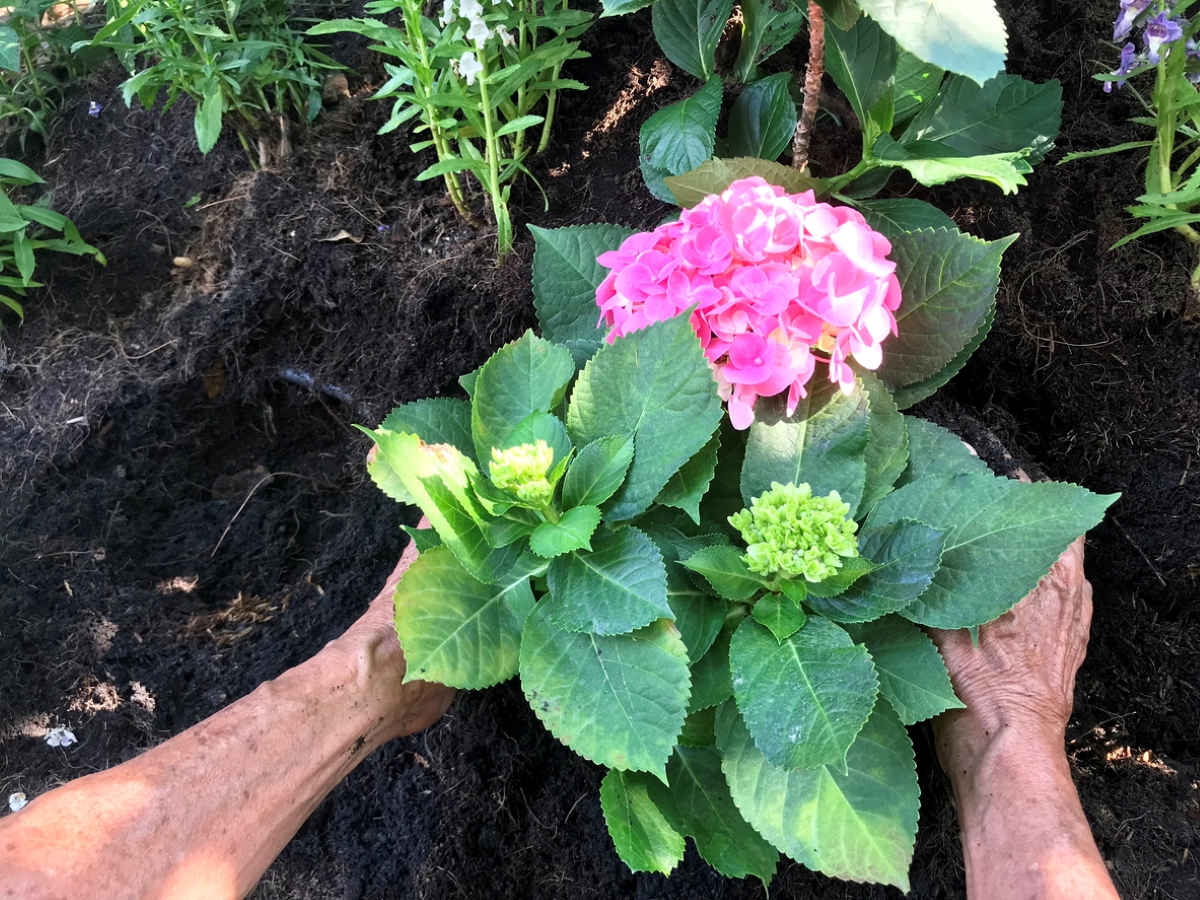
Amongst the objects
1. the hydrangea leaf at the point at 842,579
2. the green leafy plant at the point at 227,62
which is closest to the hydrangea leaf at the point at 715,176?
the hydrangea leaf at the point at 842,579

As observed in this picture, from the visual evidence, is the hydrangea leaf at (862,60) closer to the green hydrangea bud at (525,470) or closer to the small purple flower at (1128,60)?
Answer: the small purple flower at (1128,60)

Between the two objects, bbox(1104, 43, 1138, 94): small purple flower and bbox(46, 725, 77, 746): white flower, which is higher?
bbox(1104, 43, 1138, 94): small purple flower

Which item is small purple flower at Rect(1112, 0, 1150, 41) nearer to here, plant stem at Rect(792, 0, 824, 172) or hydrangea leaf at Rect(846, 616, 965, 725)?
plant stem at Rect(792, 0, 824, 172)

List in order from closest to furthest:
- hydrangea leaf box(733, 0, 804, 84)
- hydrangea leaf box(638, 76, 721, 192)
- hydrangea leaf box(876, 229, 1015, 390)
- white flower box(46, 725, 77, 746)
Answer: hydrangea leaf box(876, 229, 1015, 390)
hydrangea leaf box(638, 76, 721, 192)
hydrangea leaf box(733, 0, 804, 84)
white flower box(46, 725, 77, 746)

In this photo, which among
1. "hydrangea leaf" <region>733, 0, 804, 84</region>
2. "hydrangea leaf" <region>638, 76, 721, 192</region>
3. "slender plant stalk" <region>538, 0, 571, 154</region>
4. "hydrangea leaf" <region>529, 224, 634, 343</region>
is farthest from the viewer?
"slender plant stalk" <region>538, 0, 571, 154</region>

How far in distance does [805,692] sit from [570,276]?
717 mm

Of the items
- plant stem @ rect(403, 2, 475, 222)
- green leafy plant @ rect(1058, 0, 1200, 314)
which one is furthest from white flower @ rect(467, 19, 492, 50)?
green leafy plant @ rect(1058, 0, 1200, 314)

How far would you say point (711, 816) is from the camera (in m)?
1.05

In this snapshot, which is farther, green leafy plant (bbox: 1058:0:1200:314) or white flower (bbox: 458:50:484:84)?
white flower (bbox: 458:50:484:84)

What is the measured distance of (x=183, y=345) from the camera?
182 cm

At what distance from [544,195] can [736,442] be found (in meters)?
0.89

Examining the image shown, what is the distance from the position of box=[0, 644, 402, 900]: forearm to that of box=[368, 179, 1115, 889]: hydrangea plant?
0.30m

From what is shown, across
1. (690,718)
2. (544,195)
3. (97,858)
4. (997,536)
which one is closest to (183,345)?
(544,195)

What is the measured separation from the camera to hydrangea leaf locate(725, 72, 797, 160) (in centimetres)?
142
